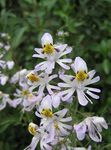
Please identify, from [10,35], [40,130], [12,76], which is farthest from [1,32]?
[40,130]

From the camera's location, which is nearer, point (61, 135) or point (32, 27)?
point (61, 135)

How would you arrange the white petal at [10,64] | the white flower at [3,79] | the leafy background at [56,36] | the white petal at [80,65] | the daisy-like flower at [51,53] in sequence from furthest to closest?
the leafy background at [56,36] < the white petal at [10,64] < the white flower at [3,79] < the daisy-like flower at [51,53] < the white petal at [80,65]

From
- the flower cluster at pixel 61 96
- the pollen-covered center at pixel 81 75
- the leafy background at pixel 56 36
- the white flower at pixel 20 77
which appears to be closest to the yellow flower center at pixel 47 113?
the flower cluster at pixel 61 96

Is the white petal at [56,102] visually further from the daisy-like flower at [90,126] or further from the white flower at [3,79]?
the white flower at [3,79]

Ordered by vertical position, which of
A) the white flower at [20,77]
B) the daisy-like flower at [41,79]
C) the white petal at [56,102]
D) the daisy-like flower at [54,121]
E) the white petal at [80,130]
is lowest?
the white petal at [80,130]

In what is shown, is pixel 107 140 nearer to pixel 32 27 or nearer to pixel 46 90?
pixel 46 90

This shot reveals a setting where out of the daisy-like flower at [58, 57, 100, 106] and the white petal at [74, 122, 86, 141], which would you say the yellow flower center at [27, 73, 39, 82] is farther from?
the white petal at [74, 122, 86, 141]

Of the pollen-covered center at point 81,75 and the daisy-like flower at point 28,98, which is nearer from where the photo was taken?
the pollen-covered center at point 81,75
